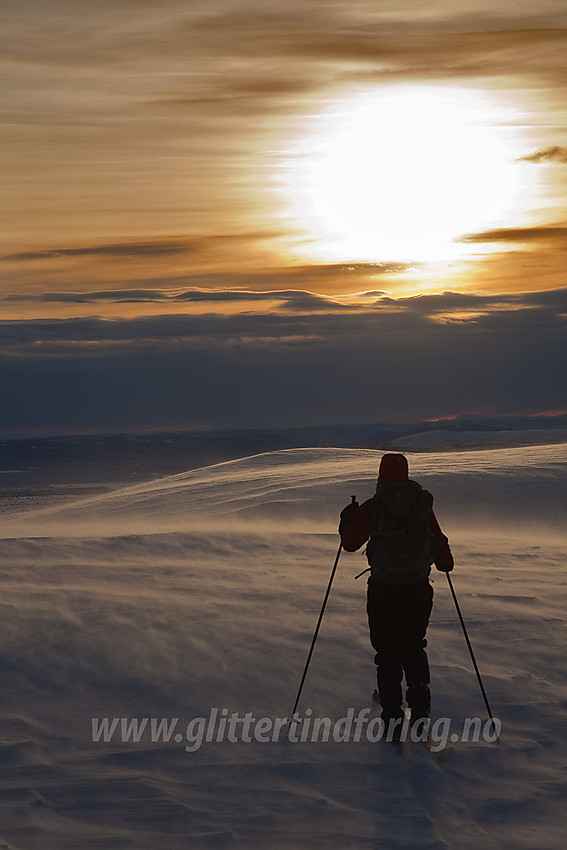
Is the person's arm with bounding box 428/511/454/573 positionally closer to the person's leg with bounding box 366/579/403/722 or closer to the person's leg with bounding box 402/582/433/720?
the person's leg with bounding box 402/582/433/720

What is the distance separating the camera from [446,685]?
6129mm

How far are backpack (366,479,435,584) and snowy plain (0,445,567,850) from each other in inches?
43.2

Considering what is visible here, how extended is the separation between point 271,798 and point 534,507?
1123 cm

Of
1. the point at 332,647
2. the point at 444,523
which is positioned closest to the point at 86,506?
the point at 444,523

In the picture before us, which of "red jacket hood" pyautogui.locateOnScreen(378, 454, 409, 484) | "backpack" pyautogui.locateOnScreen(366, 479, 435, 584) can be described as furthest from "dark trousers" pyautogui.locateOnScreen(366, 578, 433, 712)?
"red jacket hood" pyautogui.locateOnScreen(378, 454, 409, 484)

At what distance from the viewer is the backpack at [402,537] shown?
209 inches

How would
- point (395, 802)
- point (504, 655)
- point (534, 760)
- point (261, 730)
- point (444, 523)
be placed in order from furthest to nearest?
1. point (444, 523)
2. point (504, 655)
3. point (261, 730)
4. point (534, 760)
5. point (395, 802)

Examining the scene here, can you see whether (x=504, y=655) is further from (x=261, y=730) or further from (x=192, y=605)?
(x=192, y=605)

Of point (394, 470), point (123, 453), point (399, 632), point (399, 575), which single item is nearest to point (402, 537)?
point (399, 575)

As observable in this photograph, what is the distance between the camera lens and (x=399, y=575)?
5324mm

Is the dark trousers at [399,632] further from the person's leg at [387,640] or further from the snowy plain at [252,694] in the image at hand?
the snowy plain at [252,694]

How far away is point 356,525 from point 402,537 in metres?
0.31

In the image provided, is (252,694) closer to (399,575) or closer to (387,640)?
(387,640)

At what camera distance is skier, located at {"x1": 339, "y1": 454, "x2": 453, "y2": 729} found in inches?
210
